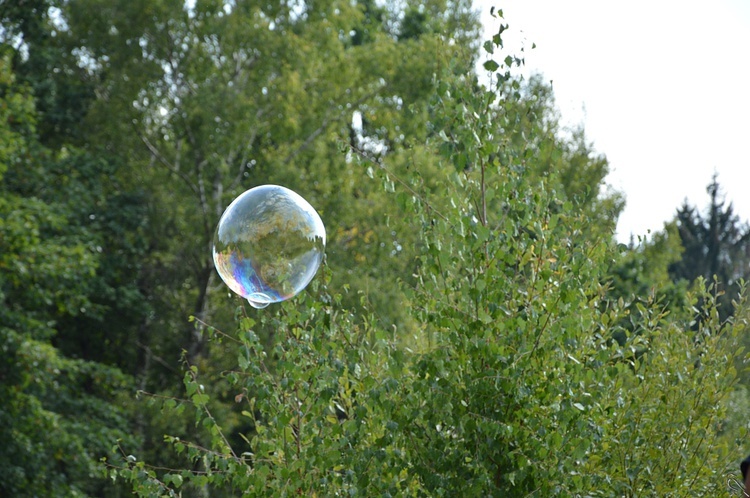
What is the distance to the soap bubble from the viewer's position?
18.6ft

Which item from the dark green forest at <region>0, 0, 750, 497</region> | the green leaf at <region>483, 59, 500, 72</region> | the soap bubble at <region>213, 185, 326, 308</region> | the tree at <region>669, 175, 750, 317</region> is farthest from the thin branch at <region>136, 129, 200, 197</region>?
the tree at <region>669, 175, 750, 317</region>

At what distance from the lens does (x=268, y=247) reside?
18.6ft

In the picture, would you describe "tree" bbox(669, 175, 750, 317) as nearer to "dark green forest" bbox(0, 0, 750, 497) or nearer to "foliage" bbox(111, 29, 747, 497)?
"dark green forest" bbox(0, 0, 750, 497)

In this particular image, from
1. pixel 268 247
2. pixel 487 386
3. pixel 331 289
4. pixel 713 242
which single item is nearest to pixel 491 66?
pixel 268 247

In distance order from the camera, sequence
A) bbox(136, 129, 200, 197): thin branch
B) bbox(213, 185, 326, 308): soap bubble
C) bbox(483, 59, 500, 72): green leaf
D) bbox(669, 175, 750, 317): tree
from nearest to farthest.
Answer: bbox(213, 185, 326, 308): soap bubble → bbox(483, 59, 500, 72): green leaf → bbox(136, 129, 200, 197): thin branch → bbox(669, 175, 750, 317): tree

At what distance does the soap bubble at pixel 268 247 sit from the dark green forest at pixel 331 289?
16 cm

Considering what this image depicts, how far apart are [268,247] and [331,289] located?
2457 mm

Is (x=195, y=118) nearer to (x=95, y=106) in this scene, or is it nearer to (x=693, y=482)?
(x=95, y=106)

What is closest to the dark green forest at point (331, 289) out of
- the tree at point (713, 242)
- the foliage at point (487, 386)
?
the foliage at point (487, 386)

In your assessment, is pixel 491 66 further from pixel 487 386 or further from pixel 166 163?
pixel 166 163

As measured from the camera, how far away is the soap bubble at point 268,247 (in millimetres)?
5656

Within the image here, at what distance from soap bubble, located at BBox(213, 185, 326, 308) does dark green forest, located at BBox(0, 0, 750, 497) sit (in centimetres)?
16

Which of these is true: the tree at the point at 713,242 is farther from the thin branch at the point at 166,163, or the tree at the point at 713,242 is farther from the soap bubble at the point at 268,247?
the soap bubble at the point at 268,247

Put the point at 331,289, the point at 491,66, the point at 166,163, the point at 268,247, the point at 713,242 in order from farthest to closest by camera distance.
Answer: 1. the point at 713,242
2. the point at 166,163
3. the point at 331,289
4. the point at 491,66
5. the point at 268,247
